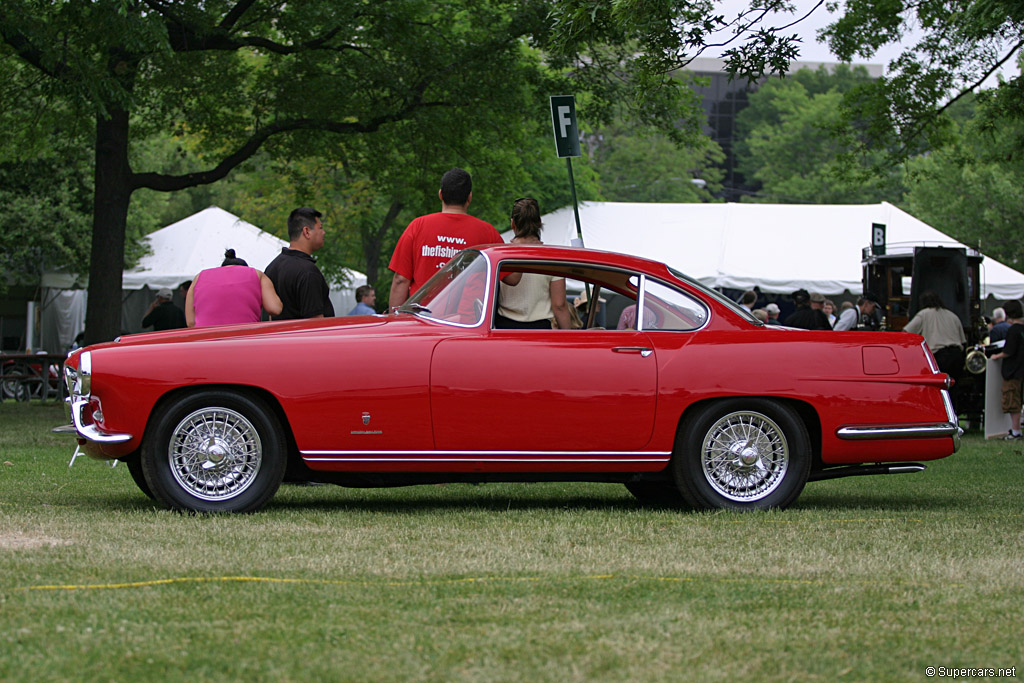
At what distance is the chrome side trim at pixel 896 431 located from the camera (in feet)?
23.9

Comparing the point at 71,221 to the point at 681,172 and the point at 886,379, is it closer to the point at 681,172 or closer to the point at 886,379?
the point at 886,379

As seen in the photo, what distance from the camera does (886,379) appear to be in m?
7.37

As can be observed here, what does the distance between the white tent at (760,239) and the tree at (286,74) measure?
764 cm

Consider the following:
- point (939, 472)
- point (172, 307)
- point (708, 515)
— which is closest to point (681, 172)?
point (172, 307)

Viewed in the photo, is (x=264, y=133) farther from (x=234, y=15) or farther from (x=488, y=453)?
(x=488, y=453)

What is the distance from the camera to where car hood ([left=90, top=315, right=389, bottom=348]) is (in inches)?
277

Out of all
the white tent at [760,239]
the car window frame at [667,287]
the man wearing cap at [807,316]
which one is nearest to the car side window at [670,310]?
the car window frame at [667,287]

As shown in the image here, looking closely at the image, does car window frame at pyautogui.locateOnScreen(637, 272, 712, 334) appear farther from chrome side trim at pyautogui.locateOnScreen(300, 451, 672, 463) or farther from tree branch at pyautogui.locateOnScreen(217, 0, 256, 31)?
tree branch at pyautogui.locateOnScreen(217, 0, 256, 31)

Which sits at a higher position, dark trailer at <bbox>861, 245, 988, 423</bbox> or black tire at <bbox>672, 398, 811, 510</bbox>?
dark trailer at <bbox>861, 245, 988, 423</bbox>

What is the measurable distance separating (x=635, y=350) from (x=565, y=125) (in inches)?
163

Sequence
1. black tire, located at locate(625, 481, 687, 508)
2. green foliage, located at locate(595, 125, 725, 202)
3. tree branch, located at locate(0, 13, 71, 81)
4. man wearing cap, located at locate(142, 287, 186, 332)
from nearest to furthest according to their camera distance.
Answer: black tire, located at locate(625, 481, 687, 508), tree branch, located at locate(0, 13, 71, 81), man wearing cap, located at locate(142, 287, 186, 332), green foliage, located at locate(595, 125, 725, 202)

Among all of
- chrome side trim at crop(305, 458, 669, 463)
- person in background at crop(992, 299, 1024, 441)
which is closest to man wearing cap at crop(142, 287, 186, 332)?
person in background at crop(992, 299, 1024, 441)

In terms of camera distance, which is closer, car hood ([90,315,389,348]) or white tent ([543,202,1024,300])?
car hood ([90,315,389,348])

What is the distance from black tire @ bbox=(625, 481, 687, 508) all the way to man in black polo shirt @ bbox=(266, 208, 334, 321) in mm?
2386
